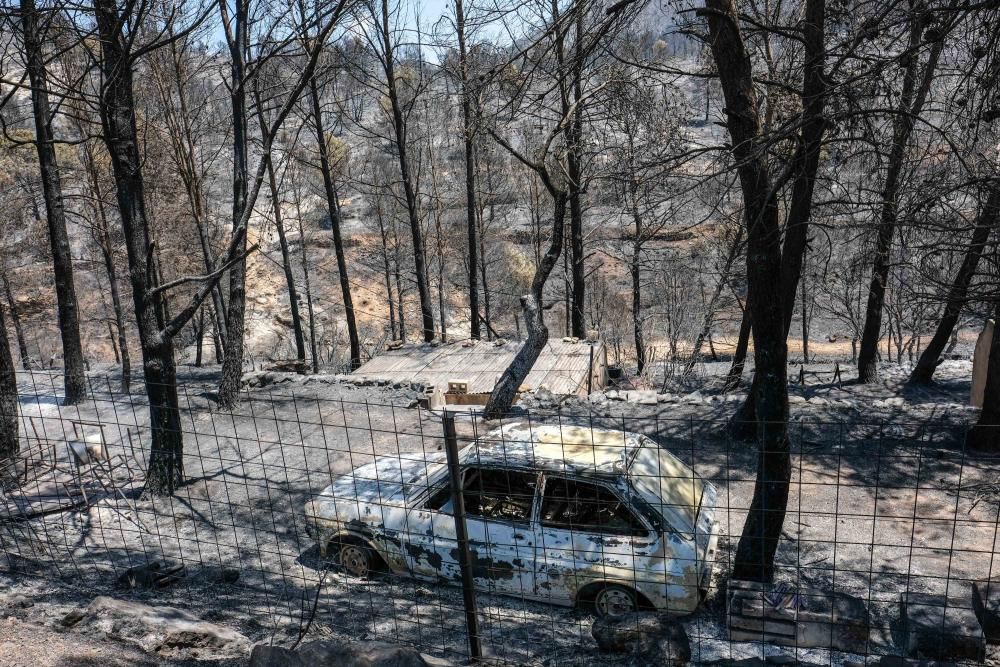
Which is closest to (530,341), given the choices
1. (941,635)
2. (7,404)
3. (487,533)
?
(487,533)

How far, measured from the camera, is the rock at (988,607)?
191 inches

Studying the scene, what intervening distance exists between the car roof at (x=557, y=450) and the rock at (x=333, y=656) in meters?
1.72

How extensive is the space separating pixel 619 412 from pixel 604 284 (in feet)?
80.1

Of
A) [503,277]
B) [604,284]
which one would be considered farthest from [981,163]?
[503,277]

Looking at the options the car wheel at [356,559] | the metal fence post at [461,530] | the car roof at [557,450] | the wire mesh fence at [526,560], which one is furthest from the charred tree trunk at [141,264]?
the metal fence post at [461,530]

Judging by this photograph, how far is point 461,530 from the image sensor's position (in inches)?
175

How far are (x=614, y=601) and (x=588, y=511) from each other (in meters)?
0.69

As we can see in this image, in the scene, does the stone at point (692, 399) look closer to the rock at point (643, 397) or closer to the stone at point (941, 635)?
the rock at point (643, 397)

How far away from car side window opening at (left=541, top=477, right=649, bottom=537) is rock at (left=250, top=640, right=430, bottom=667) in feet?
5.66

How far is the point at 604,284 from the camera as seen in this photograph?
115ft

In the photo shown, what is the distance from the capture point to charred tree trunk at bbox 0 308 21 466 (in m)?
8.95

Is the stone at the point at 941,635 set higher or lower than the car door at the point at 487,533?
lower

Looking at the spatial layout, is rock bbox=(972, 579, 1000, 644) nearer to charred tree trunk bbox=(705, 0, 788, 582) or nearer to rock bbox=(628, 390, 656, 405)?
charred tree trunk bbox=(705, 0, 788, 582)

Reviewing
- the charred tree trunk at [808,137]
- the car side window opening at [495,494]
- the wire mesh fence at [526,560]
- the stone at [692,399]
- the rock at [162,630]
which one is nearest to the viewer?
the rock at [162,630]
